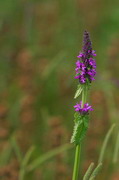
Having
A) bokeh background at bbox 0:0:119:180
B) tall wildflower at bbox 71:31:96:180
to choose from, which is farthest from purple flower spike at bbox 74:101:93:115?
bokeh background at bbox 0:0:119:180

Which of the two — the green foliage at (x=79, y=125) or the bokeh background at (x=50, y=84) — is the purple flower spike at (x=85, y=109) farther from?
the bokeh background at (x=50, y=84)

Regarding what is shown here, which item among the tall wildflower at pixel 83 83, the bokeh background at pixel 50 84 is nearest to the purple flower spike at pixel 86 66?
the tall wildflower at pixel 83 83

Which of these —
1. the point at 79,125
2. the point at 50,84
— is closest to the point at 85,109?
the point at 79,125

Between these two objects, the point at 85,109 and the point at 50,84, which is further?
the point at 50,84

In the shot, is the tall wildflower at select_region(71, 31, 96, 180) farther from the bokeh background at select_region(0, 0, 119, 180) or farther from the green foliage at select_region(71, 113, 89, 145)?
the bokeh background at select_region(0, 0, 119, 180)

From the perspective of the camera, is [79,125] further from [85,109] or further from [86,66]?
[86,66]

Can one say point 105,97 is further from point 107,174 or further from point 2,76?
point 2,76

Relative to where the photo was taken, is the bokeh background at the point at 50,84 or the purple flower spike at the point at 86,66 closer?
the purple flower spike at the point at 86,66

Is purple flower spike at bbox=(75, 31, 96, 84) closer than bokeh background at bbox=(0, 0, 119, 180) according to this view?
Yes
